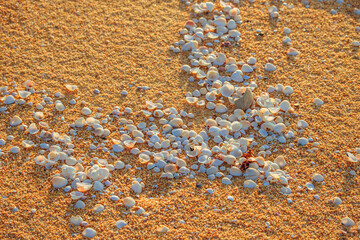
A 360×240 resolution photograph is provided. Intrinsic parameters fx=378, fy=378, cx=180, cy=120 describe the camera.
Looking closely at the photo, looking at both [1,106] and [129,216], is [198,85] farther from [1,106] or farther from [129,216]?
[1,106]

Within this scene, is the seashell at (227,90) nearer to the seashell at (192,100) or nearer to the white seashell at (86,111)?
the seashell at (192,100)

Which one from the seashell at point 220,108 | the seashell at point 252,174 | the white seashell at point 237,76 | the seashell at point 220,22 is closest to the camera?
the seashell at point 252,174

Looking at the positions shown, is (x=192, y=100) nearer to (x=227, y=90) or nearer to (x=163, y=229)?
(x=227, y=90)

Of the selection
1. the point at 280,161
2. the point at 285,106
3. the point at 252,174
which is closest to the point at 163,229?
the point at 252,174

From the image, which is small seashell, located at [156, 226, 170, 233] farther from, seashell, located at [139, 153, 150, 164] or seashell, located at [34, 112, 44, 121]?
seashell, located at [34, 112, 44, 121]

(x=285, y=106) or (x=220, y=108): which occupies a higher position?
(x=285, y=106)

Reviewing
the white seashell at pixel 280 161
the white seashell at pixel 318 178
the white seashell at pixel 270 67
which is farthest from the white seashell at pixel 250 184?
the white seashell at pixel 270 67

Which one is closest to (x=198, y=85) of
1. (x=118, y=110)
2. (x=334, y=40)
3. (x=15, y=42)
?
(x=118, y=110)
